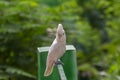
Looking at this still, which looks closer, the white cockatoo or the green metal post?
the white cockatoo

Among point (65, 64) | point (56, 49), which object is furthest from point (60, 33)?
point (65, 64)

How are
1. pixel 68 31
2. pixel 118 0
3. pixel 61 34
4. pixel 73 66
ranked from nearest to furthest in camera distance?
1. pixel 61 34
2. pixel 73 66
3. pixel 68 31
4. pixel 118 0

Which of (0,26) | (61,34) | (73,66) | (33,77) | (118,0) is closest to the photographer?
(61,34)

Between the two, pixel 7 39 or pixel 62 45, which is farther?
pixel 7 39

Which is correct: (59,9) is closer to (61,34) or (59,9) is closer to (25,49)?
(25,49)

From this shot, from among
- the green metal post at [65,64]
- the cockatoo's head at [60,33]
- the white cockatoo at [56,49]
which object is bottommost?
the green metal post at [65,64]

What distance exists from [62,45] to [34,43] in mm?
1812

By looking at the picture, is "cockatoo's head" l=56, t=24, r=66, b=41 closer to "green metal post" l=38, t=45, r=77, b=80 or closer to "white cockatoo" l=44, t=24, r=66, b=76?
"white cockatoo" l=44, t=24, r=66, b=76

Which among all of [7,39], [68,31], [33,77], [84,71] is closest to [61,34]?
[33,77]

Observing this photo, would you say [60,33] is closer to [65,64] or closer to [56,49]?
[56,49]

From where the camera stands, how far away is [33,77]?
2.62 m

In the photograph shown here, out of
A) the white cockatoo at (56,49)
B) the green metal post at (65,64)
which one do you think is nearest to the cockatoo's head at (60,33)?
the white cockatoo at (56,49)

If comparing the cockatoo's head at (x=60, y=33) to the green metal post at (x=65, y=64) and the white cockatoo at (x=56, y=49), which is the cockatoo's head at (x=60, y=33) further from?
the green metal post at (x=65, y=64)

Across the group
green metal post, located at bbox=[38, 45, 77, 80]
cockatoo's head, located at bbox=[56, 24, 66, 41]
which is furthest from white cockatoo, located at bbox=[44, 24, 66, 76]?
green metal post, located at bbox=[38, 45, 77, 80]
